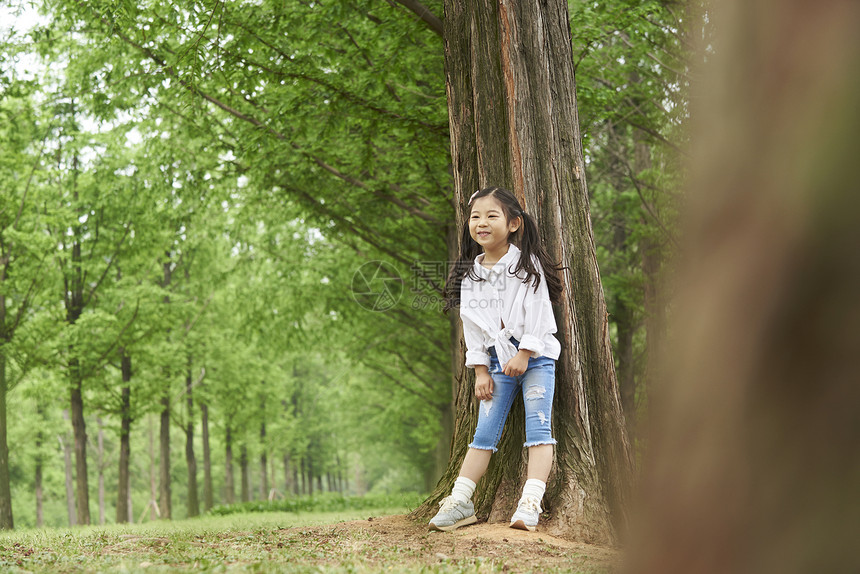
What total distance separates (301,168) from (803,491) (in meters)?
9.74

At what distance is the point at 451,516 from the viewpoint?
14.5 feet

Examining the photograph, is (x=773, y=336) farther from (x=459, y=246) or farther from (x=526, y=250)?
(x=459, y=246)

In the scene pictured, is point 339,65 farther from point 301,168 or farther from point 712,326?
point 712,326

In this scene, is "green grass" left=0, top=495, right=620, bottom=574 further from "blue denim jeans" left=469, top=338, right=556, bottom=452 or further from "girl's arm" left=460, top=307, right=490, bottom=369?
"girl's arm" left=460, top=307, right=490, bottom=369

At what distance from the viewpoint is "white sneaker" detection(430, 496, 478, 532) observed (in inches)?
173

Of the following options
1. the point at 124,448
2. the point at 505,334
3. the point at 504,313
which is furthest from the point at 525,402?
the point at 124,448

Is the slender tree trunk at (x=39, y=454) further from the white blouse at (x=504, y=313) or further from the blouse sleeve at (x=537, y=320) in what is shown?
the blouse sleeve at (x=537, y=320)

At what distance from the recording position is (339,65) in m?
8.97

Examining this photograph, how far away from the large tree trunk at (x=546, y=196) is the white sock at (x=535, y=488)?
0.82 feet

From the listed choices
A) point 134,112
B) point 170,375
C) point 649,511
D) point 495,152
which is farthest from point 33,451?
point 649,511

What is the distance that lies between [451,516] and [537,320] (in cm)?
136

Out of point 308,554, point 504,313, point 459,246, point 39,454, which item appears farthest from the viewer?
point 39,454

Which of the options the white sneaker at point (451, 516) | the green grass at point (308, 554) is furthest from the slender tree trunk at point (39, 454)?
the white sneaker at point (451, 516)

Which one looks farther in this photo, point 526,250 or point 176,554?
point 526,250
